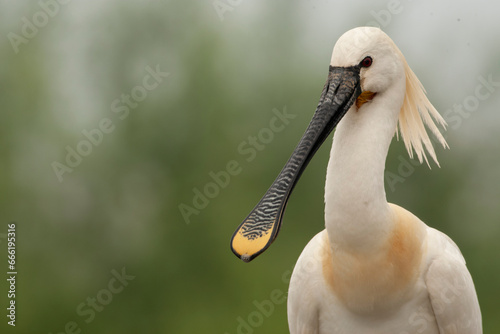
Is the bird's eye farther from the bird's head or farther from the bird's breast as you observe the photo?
the bird's breast

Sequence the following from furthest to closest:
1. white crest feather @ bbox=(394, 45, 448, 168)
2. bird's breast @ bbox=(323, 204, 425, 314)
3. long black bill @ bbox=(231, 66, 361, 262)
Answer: white crest feather @ bbox=(394, 45, 448, 168) → bird's breast @ bbox=(323, 204, 425, 314) → long black bill @ bbox=(231, 66, 361, 262)

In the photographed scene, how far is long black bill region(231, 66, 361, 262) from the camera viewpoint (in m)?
1.93

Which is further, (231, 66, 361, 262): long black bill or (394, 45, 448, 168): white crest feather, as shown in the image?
(394, 45, 448, 168): white crest feather

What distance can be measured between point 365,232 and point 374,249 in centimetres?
8

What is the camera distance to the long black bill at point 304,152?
6.33 feet

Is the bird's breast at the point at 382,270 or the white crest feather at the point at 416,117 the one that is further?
the white crest feather at the point at 416,117

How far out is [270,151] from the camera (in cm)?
707

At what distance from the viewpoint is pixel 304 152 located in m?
2.05

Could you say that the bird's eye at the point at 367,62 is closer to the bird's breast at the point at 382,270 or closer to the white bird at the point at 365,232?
the white bird at the point at 365,232

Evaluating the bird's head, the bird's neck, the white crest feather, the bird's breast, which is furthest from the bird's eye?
the bird's breast

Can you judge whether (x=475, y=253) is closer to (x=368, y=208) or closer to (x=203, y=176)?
(x=203, y=176)

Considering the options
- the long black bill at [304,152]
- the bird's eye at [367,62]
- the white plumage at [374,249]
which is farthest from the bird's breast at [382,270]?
the bird's eye at [367,62]

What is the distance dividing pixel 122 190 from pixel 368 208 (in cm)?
537

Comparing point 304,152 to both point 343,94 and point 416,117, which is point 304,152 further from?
point 416,117
